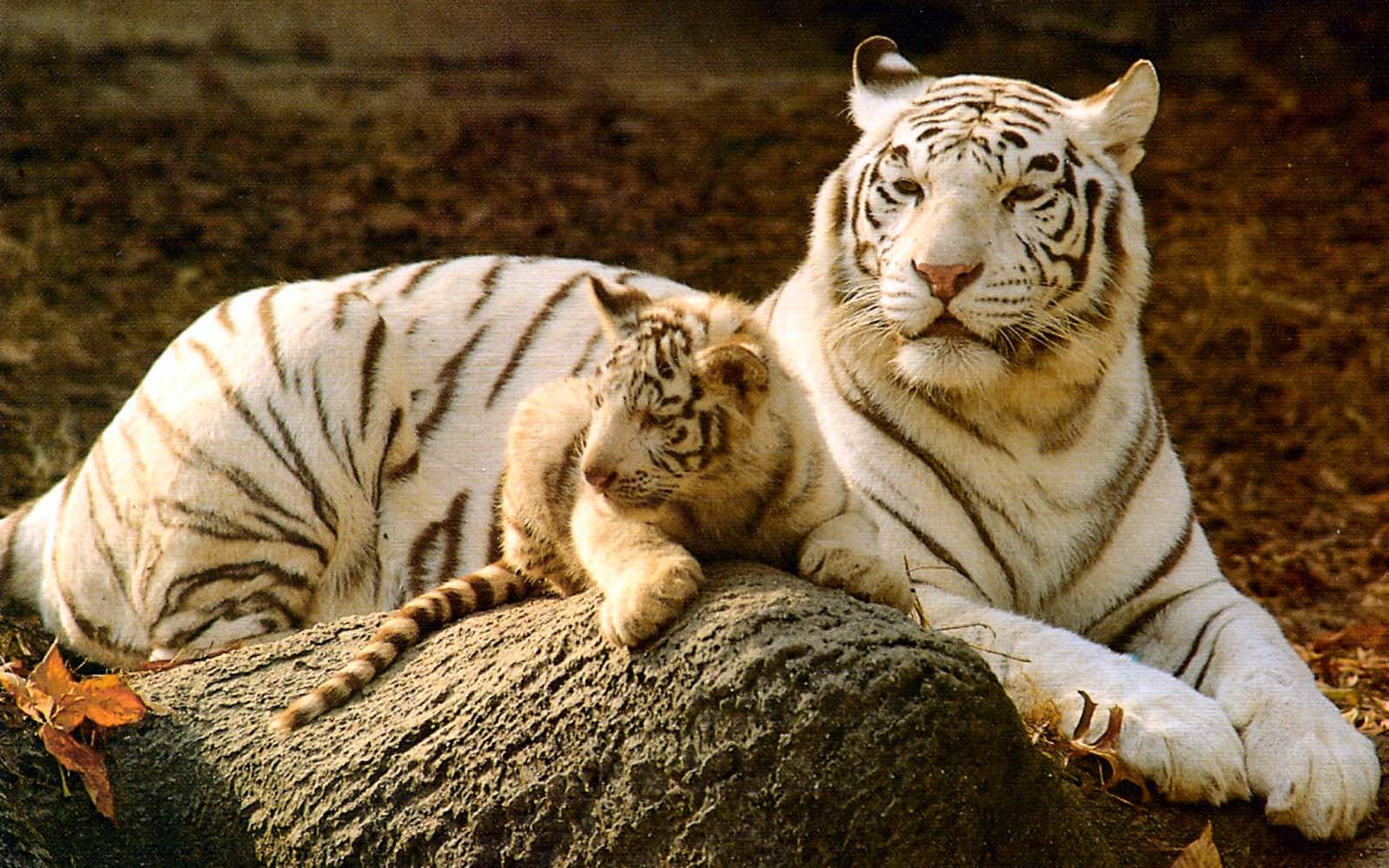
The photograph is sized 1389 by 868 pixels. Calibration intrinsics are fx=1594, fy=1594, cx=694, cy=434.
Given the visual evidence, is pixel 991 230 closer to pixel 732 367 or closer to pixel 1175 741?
pixel 732 367

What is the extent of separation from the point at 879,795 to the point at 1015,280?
1.36 metres

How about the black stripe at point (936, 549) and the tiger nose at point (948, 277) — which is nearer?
the tiger nose at point (948, 277)

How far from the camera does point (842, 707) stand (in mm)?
A: 2389

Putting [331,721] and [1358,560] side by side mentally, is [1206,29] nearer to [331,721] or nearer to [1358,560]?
[1358,560]

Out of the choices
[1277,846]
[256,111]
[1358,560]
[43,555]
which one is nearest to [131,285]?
[256,111]

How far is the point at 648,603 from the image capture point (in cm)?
252

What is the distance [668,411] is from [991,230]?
1.04 meters

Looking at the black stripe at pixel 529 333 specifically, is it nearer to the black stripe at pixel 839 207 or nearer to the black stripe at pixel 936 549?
the black stripe at pixel 839 207

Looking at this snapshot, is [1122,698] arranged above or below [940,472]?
below

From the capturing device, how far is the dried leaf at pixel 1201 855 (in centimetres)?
283

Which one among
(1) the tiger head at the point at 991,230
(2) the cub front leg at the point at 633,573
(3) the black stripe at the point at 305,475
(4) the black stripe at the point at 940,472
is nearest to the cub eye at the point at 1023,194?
(1) the tiger head at the point at 991,230

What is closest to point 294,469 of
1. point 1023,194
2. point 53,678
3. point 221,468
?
point 221,468

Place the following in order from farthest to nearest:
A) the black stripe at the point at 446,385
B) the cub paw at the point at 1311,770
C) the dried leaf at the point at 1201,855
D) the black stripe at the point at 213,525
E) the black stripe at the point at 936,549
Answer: the black stripe at the point at 446,385 < the black stripe at the point at 213,525 < the black stripe at the point at 936,549 < the cub paw at the point at 1311,770 < the dried leaf at the point at 1201,855

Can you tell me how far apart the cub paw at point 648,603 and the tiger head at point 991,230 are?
1041mm
